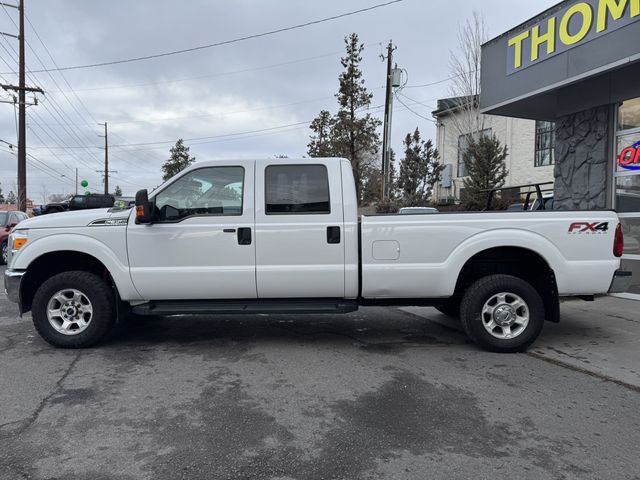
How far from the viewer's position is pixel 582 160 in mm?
8805

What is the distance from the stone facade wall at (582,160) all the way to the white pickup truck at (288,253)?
13.2 ft

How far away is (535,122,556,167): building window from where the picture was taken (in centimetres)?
1941

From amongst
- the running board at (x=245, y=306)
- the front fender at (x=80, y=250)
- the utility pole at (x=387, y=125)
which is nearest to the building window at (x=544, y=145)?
the utility pole at (x=387, y=125)

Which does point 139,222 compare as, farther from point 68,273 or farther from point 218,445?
point 218,445

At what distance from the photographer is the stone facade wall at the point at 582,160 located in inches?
329

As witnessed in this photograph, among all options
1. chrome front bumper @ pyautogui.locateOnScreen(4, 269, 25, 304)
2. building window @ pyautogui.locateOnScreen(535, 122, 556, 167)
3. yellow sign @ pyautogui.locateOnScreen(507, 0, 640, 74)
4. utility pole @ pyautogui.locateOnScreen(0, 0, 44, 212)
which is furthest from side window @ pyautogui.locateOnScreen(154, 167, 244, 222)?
utility pole @ pyautogui.locateOnScreen(0, 0, 44, 212)

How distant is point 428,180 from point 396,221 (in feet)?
68.6

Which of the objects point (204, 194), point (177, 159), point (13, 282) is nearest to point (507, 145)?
point (204, 194)

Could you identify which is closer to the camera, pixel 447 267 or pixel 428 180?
pixel 447 267

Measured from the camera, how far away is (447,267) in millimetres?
5055

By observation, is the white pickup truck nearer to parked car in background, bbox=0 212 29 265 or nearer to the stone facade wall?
the stone facade wall

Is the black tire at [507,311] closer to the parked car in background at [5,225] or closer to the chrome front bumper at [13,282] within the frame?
Answer: the chrome front bumper at [13,282]

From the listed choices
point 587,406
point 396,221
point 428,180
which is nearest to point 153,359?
point 396,221

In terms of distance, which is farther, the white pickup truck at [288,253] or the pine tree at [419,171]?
the pine tree at [419,171]
